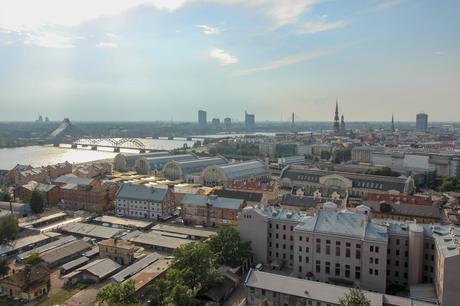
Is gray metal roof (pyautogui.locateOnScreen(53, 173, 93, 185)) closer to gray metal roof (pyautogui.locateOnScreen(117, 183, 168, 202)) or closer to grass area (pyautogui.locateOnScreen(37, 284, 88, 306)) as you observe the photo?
gray metal roof (pyautogui.locateOnScreen(117, 183, 168, 202))

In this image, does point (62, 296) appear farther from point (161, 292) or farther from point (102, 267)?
point (161, 292)

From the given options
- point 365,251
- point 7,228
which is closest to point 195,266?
point 365,251

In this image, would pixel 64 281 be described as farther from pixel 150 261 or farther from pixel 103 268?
pixel 150 261

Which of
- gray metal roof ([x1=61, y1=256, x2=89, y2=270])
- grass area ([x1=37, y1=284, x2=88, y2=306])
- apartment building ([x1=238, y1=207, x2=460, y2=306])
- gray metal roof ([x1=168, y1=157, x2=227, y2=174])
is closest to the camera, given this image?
grass area ([x1=37, y1=284, x2=88, y2=306])

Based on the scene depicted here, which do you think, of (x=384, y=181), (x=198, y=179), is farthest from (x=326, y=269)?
(x=198, y=179)

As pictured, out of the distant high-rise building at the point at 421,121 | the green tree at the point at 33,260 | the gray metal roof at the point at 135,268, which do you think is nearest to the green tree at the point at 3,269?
the green tree at the point at 33,260

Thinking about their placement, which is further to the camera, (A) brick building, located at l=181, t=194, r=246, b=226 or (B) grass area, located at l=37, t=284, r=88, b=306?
(A) brick building, located at l=181, t=194, r=246, b=226

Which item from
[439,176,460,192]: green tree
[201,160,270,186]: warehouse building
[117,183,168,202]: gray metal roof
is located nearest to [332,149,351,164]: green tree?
[201,160,270,186]: warehouse building
